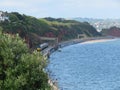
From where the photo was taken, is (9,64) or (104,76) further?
(104,76)

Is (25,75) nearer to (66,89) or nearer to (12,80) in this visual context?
(12,80)

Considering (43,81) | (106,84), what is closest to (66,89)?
(106,84)

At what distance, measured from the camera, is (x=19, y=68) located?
1499 inches

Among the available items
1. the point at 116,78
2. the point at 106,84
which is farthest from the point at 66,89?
the point at 116,78

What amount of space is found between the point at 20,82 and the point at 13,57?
233 centimetres

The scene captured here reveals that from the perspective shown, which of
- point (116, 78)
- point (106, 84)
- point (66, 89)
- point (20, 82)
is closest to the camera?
point (20, 82)

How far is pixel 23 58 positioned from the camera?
3828cm

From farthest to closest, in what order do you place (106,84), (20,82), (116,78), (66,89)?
(116,78), (106,84), (66,89), (20,82)

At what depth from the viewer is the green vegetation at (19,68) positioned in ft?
123

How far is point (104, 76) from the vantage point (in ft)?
460

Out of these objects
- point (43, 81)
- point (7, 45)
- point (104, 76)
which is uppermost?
point (7, 45)

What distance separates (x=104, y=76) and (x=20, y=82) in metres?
104

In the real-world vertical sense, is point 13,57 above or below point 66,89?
above

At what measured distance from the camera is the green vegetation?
123 ft
